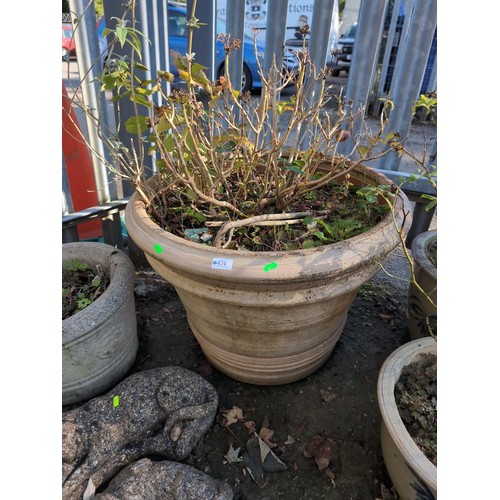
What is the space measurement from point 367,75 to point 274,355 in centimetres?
187

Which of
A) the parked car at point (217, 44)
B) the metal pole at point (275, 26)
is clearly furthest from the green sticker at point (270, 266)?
the parked car at point (217, 44)

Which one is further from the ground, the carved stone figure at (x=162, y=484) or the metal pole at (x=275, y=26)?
the metal pole at (x=275, y=26)

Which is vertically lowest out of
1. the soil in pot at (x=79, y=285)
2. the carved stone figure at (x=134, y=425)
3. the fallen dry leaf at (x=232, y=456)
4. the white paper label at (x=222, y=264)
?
the fallen dry leaf at (x=232, y=456)

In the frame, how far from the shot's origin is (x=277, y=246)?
165 centimetres

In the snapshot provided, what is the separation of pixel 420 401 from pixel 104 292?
1.46 meters

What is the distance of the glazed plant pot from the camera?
6.40ft

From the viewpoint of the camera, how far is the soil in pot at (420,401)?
1.38 metres

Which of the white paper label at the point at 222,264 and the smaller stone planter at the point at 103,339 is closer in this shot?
the white paper label at the point at 222,264

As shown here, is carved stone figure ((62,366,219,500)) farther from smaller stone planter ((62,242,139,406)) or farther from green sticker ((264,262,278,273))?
green sticker ((264,262,278,273))

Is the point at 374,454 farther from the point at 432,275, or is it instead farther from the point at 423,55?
the point at 423,55

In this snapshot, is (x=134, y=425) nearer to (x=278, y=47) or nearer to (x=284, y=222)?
(x=284, y=222)

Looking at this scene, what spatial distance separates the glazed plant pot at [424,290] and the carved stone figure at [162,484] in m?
1.26

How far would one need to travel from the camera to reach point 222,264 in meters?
1.34

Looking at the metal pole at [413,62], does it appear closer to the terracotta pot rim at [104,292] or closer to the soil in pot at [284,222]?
the soil in pot at [284,222]
